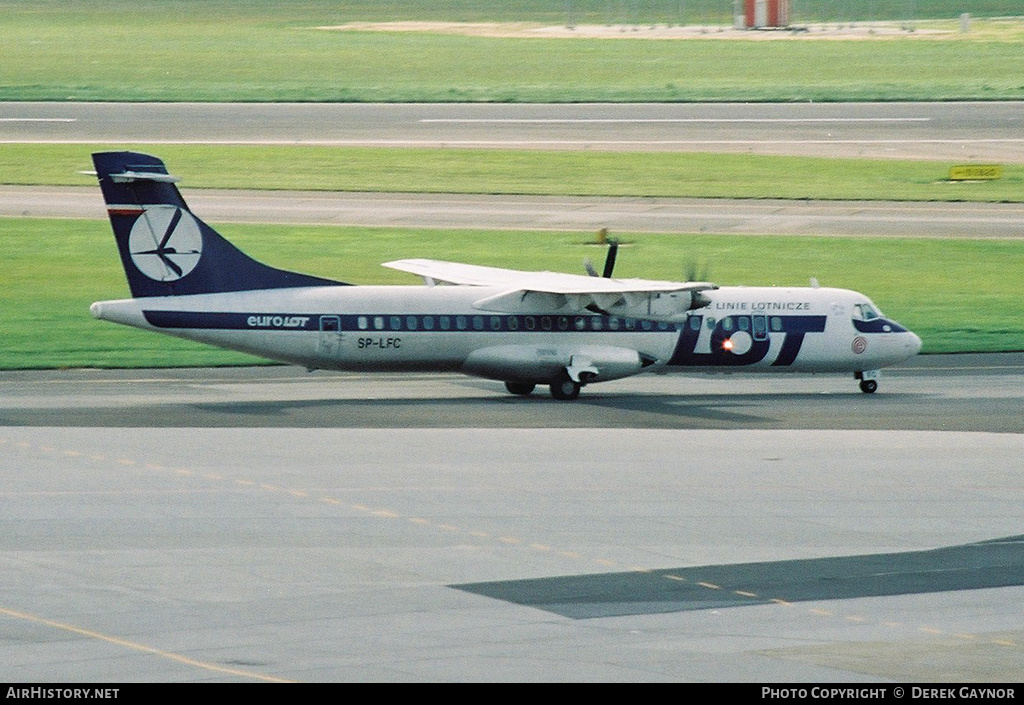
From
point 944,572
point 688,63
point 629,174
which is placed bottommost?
point 944,572

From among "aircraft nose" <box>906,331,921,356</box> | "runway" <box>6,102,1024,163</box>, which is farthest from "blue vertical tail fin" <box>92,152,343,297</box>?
"runway" <box>6,102,1024,163</box>

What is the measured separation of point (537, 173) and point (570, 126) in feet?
24.3

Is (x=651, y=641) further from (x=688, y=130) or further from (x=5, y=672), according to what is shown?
(x=688, y=130)

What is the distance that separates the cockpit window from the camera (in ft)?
151

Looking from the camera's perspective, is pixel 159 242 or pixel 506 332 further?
pixel 506 332

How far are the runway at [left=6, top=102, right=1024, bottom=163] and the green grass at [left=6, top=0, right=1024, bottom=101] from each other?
2903mm

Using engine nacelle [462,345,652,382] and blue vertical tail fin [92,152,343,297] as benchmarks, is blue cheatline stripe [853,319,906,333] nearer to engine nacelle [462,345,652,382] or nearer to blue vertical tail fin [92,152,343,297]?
engine nacelle [462,345,652,382]

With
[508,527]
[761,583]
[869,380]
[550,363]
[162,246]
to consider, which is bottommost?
[761,583]

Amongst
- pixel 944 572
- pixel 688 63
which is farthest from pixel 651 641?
pixel 688 63

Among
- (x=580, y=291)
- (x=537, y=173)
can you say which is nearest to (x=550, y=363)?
(x=580, y=291)

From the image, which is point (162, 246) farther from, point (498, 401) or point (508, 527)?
point (508, 527)

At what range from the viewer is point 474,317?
42906mm

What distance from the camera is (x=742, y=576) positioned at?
24531mm

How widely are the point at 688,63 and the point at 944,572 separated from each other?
3358 inches
